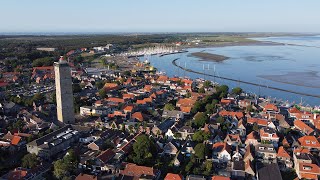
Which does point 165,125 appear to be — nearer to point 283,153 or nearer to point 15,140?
point 283,153

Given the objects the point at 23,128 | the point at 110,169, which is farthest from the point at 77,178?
the point at 23,128

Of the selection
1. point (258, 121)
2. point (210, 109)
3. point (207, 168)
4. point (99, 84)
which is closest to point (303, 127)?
point (258, 121)

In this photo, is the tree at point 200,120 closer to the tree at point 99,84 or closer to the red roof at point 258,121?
the red roof at point 258,121

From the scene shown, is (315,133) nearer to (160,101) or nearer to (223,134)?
(223,134)

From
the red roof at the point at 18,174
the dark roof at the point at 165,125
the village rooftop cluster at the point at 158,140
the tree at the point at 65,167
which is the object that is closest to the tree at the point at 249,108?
the village rooftop cluster at the point at 158,140

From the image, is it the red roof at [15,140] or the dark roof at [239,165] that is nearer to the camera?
the dark roof at [239,165]

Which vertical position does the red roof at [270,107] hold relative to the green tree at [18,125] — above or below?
above

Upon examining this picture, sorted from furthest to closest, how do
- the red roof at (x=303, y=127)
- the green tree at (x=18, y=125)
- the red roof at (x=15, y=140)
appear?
the red roof at (x=303, y=127)
the green tree at (x=18, y=125)
the red roof at (x=15, y=140)

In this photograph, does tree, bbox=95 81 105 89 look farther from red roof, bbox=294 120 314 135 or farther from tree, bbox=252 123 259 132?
red roof, bbox=294 120 314 135
